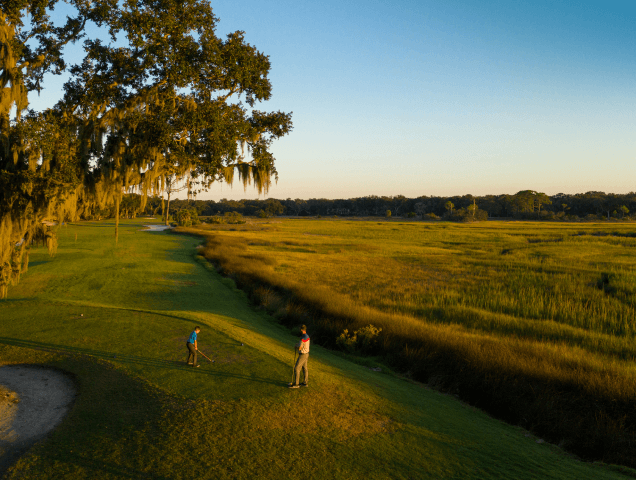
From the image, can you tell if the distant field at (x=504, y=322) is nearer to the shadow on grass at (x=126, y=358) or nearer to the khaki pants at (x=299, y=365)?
the khaki pants at (x=299, y=365)

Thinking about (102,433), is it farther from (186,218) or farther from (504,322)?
(186,218)

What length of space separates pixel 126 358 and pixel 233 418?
4686 mm

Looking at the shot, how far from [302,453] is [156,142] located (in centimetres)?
820

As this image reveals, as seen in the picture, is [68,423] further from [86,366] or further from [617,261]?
[617,261]

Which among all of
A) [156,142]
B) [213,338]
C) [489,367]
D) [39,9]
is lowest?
[489,367]

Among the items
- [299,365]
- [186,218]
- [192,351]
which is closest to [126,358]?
[192,351]

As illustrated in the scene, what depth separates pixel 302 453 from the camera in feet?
21.2

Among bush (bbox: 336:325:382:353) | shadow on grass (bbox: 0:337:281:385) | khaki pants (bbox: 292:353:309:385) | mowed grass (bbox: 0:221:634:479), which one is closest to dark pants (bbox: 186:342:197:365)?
shadow on grass (bbox: 0:337:281:385)

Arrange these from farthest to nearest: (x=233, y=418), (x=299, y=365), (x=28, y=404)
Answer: (x=299, y=365), (x=28, y=404), (x=233, y=418)

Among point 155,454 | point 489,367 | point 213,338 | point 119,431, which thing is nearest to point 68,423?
point 119,431

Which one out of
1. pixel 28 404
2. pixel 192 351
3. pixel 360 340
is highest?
pixel 192 351

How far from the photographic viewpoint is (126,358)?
10359mm

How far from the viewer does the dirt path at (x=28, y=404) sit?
653 cm

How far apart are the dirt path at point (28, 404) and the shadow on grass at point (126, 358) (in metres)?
1.06
